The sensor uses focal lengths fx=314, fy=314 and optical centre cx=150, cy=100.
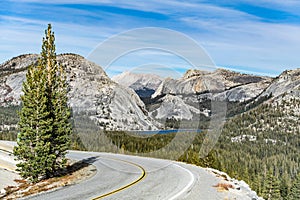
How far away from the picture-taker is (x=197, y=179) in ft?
64.1

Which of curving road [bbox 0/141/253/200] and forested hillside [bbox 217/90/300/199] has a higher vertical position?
curving road [bbox 0/141/253/200]

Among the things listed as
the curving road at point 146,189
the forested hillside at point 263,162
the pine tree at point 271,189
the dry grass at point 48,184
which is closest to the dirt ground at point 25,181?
the dry grass at point 48,184

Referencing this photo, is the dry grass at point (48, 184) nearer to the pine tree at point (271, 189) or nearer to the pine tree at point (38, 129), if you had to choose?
the pine tree at point (38, 129)

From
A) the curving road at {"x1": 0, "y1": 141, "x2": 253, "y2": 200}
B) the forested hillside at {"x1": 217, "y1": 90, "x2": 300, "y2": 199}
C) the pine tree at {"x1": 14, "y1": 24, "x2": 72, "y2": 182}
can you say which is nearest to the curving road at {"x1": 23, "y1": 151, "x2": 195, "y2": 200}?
the curving road at {"x1": 0, "y1": 141, "x2": 253, "y2": 200}

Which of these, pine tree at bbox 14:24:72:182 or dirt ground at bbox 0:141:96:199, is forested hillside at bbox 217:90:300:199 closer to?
dirt ground at bbox 0:141:96:199

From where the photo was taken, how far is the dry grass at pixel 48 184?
649 inches

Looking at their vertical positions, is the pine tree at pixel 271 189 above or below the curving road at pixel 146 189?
below

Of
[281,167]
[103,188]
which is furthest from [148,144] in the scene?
[281,167]

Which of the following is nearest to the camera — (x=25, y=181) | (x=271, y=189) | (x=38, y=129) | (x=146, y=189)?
(x=146, y=189)

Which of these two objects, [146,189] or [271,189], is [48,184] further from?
[271,189]

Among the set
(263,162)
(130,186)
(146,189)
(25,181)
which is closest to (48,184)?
(25,181)

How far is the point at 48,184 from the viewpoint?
61.4ft

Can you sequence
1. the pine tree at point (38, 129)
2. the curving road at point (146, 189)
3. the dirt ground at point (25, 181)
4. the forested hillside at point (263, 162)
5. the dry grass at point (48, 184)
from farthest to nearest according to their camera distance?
the forested hillside at point (263, 162)
the pine tree at point (38, 129)
the dirt ground at point (25, 181)
the dry grass at point (48, 184)
the curving road at point (146, 189)

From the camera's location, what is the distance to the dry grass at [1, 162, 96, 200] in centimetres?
1650
